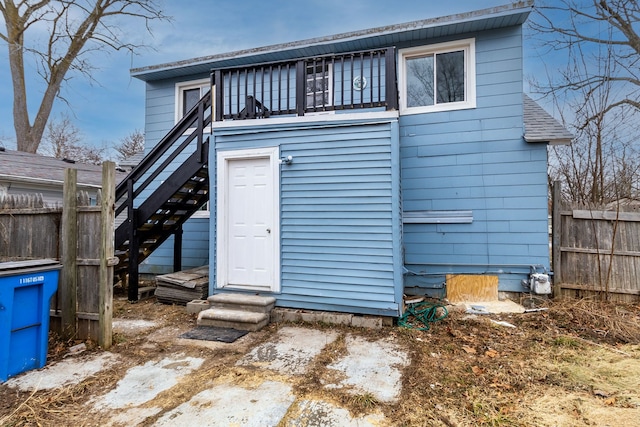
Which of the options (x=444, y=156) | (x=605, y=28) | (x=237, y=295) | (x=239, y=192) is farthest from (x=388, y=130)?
(x=605, y=28)

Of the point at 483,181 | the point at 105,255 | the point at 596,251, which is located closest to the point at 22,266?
the point at 105,255

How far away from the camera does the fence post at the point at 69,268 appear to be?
12.0 ft

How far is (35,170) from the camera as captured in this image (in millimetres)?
9898

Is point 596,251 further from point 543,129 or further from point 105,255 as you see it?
point 105,255

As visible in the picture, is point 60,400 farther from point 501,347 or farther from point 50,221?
point 501,347

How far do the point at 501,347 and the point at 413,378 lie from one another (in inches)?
55.5

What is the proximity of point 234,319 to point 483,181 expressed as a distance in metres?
4.53

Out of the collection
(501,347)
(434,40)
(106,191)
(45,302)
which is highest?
(434,40)

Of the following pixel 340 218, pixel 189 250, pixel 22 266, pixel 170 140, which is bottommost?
pixel 189 250

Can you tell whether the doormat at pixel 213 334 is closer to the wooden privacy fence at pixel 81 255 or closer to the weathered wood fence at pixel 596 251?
the wooden privacy fence at pixel 81 255

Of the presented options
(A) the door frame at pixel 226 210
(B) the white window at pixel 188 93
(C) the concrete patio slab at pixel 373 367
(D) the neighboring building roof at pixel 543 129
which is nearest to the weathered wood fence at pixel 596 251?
(D) the neighboring building roof at pixel 543 129

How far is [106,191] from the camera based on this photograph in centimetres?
358

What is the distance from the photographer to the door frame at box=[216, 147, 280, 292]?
475 cm

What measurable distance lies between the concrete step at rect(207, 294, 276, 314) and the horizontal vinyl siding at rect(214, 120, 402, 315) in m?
0.22
